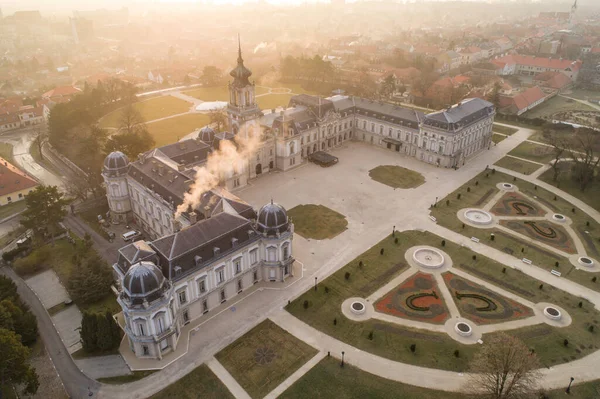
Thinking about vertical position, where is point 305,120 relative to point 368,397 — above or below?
above

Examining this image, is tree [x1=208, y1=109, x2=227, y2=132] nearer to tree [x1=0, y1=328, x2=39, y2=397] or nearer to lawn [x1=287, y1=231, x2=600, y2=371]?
lawn [x1=287, y1=231, x2=600, y2=371]

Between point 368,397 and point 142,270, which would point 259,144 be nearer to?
point 142,270

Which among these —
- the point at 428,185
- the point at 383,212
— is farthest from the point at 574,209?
the point at 383,212

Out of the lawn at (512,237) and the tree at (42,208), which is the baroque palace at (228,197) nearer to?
the tree at (42,208)

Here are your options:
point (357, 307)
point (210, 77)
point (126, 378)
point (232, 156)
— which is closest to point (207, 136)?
point (232, 156)

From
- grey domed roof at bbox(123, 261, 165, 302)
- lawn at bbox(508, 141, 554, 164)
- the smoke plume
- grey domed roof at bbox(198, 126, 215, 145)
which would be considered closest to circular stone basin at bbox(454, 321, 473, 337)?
grey domed roof at bbox(123, 261, 165, 302)

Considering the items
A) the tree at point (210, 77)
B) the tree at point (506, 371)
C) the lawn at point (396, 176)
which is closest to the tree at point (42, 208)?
the lawn at point (396, 176)
